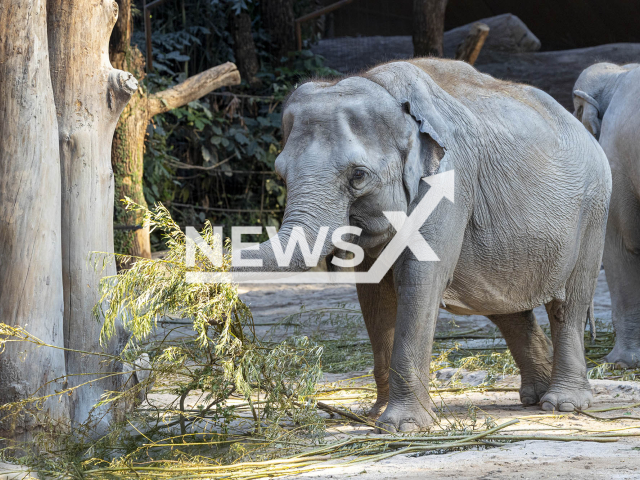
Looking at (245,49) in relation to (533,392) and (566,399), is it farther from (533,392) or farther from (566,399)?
(566,399)

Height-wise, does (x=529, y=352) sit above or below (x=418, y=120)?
below

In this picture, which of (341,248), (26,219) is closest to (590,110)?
(341,248)

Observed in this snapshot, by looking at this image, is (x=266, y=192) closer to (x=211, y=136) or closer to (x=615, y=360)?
(x=211, y=136)

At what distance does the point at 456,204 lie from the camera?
350 centimetres

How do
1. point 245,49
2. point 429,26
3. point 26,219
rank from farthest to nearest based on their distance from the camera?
point 245,49 < point 429,26 < point 26,219

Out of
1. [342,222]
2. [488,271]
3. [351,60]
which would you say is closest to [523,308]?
[488,271]

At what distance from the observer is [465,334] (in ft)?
21.0

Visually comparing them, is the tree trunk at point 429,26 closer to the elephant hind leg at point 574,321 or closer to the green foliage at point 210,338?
the elephant hind leg at point 574,321

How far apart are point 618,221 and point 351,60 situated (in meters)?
7.09

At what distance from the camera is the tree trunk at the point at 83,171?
3699mm

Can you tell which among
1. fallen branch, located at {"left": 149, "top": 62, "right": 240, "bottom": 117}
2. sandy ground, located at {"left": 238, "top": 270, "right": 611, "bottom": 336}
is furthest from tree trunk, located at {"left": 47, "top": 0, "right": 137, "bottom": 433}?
fallen branch, located at {"left": 149, "top": 62, "right": 240, "bottom": 117}

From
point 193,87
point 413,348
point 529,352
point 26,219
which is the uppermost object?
point 193,87

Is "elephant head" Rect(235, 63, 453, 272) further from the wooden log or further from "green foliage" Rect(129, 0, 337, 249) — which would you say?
"green foliage" Rect(129, 0, 337, 249)

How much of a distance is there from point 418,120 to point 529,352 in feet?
4.90
